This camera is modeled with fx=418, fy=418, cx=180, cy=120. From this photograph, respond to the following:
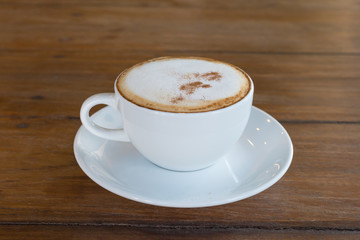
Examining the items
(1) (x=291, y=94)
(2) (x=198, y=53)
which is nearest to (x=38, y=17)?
(2) (x=198, y=53)

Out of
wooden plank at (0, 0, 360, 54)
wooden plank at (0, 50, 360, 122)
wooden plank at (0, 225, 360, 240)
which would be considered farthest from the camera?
wooden plank at (0, 0, 360, 54)

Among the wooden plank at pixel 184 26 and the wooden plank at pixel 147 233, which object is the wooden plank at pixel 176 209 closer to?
the wooden plank at pixel 147 233

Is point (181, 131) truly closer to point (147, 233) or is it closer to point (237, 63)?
point (147, 233)

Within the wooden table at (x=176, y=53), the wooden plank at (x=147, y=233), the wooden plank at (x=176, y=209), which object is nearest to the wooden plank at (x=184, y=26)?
the wooden table at (x=176, y=53)

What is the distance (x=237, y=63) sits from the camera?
0.94 metres

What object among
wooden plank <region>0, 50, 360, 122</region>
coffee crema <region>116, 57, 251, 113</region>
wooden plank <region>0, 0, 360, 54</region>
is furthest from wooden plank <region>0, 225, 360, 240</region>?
wooden plank <region>0, 0, 360, 54</region>

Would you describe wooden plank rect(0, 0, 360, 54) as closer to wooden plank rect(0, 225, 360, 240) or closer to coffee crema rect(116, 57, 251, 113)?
coffee crema rect(116, 57, 251, 113)

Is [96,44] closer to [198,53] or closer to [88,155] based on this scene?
[198,53]

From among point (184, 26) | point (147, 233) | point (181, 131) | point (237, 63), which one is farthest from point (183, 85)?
point (184, 26)

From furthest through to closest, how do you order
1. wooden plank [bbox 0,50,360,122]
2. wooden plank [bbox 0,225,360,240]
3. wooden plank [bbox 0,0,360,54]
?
1. wooden plank [bbox 0,0,360,54]
2. wooden plank [bbox 0,50,360,122]
3. wooden plank [bbox 0,225,360,240]

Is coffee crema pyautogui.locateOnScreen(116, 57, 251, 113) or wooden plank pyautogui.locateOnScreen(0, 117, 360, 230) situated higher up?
coffee crema pyautogui.locateOnScreen(116, 57, 251, 113)

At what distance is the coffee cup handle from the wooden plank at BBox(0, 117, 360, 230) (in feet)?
0.21

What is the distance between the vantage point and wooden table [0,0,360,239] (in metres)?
0.49

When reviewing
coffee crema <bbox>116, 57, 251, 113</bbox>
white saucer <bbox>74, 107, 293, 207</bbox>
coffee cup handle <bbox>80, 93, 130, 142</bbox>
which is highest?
coffee crema <bbox>116, 57, 251, 113</bbox>
